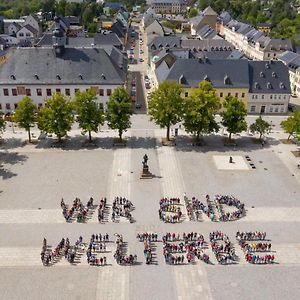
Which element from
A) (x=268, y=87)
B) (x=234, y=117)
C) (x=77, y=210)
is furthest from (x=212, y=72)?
(x=77, y=210)

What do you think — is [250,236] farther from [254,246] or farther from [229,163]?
[229,163]

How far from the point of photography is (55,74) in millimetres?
83750

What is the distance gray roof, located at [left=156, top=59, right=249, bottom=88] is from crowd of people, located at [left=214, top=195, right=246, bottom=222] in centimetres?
3612

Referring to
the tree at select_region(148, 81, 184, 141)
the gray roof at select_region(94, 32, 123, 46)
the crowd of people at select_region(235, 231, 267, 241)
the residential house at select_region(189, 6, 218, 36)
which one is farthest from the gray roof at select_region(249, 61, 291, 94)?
the residential house at select_region(189, 6, 218, 36)

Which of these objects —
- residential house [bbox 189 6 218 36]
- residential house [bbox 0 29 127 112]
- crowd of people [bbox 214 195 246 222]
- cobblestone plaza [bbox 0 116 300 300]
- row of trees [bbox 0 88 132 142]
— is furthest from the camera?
residential house [bbox 189 6 218 36]

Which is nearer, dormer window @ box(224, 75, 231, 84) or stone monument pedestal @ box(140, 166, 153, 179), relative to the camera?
stone monument pedestal @ box(140, 166, 153, 179)

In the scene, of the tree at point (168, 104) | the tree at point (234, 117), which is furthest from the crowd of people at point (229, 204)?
the tree at point (168, 104)

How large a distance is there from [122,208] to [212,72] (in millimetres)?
43829

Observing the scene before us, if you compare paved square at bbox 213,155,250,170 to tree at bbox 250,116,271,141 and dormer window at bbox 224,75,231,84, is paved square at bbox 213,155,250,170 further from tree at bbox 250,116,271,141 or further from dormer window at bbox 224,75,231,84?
dormer window at bbox 224,75,231,84

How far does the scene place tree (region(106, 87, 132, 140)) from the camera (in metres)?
69.1

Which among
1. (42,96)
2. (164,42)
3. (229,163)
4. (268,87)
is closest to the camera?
(229,163)

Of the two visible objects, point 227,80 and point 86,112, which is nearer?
point 86,112

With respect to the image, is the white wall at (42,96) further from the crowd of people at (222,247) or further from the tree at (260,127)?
the crowd of people at (222,247)

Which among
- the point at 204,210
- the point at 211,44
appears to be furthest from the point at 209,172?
the point at 211,44
